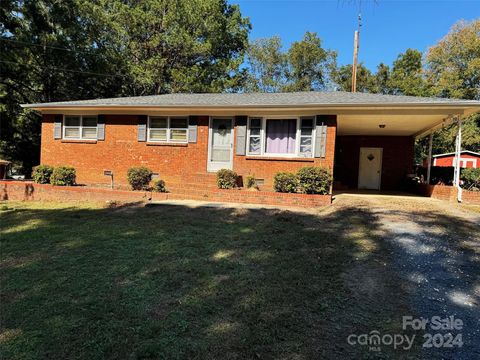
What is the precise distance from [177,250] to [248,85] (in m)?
30.7

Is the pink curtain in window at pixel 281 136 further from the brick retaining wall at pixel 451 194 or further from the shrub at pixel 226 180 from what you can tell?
the brick retaining wall at pixel 451 194

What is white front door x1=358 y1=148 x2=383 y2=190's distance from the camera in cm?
1452

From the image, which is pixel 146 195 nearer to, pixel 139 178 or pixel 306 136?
pixel 139 178

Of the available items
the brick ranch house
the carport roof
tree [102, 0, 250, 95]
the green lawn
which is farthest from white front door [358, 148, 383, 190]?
tree [102, 0, 250, 95]

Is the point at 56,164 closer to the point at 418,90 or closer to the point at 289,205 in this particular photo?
the point at 289,205

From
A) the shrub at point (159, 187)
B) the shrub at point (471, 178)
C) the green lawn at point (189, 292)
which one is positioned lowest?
the green lawn at point (189, 292)

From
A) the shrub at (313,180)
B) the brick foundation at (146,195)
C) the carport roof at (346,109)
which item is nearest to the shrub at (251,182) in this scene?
the brick foundation at (146,195)

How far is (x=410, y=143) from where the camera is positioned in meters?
14.2

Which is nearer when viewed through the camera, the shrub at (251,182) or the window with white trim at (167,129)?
the shrub at (251,182)

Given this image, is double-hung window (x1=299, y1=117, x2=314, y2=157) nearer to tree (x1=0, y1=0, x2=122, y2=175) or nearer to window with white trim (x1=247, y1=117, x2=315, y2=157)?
window with white trim (x1=247, y1=117, x2=315, y2=157)

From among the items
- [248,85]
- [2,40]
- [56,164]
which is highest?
[248,85]

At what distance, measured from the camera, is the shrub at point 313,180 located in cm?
904

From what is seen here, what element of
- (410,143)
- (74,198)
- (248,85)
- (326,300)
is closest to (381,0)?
(326,300)

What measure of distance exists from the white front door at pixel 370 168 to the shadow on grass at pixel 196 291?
9231mm
